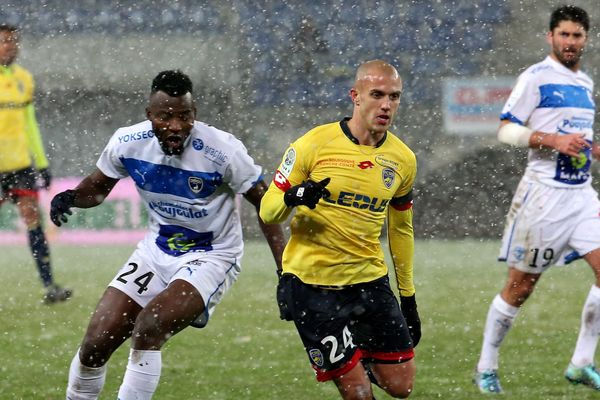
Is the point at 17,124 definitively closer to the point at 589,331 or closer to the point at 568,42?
the point at 568,42

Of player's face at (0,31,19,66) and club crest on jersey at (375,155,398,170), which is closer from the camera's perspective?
club crest on jersey at (375,155,398,170)

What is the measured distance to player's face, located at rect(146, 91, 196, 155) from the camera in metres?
5.08

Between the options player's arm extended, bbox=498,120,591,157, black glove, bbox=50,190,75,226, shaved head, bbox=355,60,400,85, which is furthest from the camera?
player's arm extended, bbox=498,120,591,157

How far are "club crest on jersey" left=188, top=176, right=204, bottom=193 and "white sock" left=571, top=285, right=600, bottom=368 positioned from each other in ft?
7.52

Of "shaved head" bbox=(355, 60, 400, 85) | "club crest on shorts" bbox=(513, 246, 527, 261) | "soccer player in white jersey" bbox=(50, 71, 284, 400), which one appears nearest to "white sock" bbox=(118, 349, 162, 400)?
"soccer player in white jersey" bbox=(50, 71, 284, 400)

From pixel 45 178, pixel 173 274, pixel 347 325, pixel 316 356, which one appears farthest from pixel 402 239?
pixel 45 178

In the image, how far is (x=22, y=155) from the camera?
1003 centimetres

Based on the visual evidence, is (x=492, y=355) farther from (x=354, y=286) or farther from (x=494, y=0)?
(x=494, y=0)

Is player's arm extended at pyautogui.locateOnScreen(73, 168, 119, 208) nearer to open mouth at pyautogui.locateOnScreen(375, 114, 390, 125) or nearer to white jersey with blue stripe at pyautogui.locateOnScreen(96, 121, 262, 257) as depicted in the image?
white jersey with blue stripe at pyautogui.locateOnScreen(96, 121, 262, 257)

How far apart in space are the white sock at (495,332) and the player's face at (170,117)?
7.29 feet

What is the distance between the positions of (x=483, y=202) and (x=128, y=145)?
12.9 m

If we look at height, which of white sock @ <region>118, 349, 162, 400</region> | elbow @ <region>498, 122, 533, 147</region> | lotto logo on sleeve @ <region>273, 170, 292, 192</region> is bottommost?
white sock @ <region>118, 349, 162, 400</region>

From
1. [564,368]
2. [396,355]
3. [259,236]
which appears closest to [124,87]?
[259,236]

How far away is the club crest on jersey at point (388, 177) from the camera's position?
16.4ft
